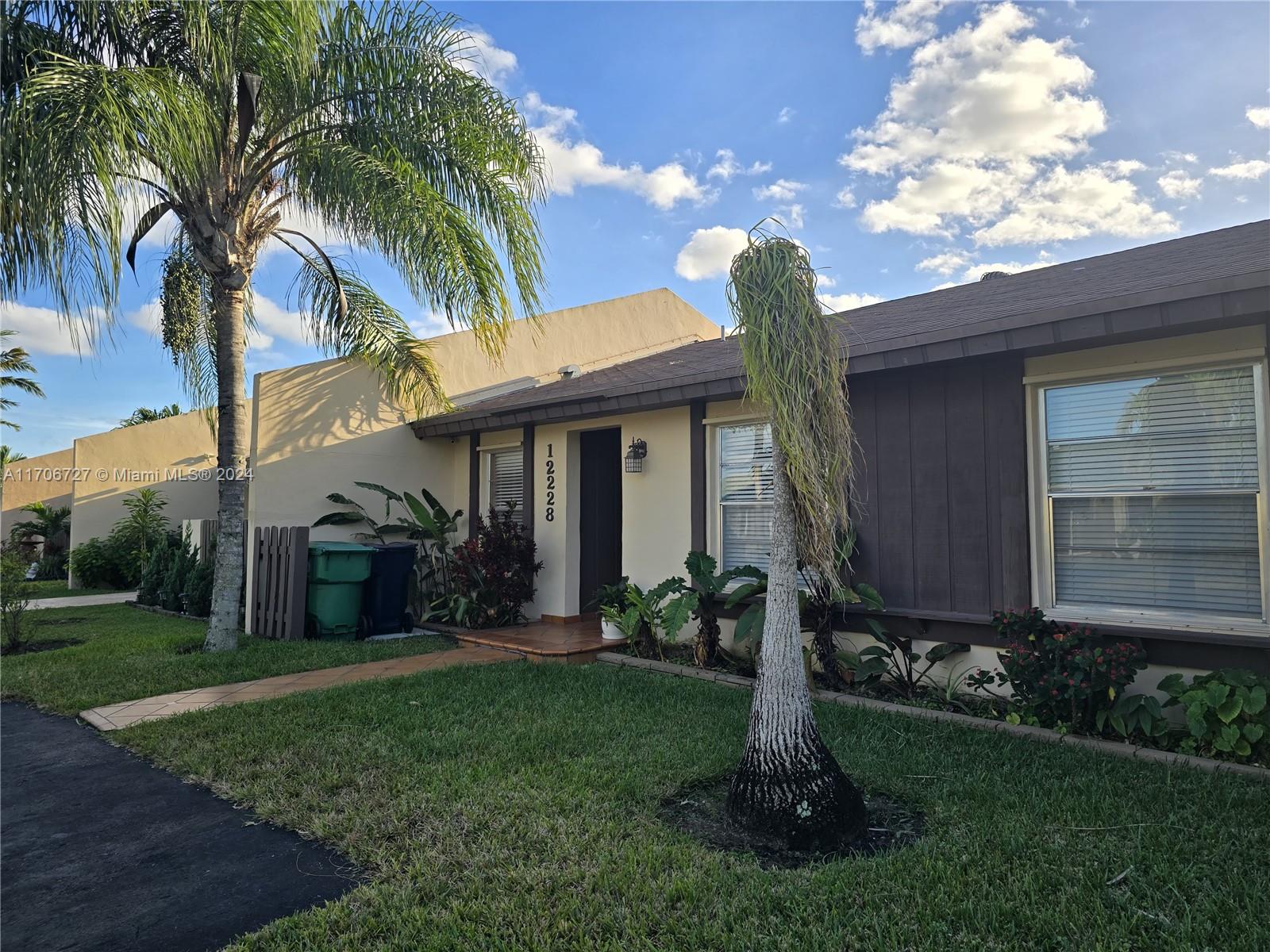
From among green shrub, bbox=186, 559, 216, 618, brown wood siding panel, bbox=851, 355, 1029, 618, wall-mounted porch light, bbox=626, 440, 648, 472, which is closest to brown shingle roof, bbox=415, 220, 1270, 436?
brown wood siding panel, bbox=851, 355, 1029, 618

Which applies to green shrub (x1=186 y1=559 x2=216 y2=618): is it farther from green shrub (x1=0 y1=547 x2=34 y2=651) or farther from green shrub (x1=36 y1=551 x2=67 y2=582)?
green shrub (x1=36 y1=551 x2=67 y2=582)

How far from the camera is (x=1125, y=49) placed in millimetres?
6816

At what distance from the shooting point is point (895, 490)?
6148 millimetres

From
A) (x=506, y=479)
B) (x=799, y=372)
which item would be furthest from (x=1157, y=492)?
(x=506, y=479)

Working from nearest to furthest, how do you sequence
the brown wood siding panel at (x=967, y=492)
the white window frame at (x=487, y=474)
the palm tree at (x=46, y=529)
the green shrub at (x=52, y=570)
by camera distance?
the brown wood siding panel at (x=967, y=492)
the white window frame at (x=487, y=474)
the green shrub at (x=52, y=570)
the palm tree at (x=46, y=529)

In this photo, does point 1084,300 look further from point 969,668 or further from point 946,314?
point 969,668

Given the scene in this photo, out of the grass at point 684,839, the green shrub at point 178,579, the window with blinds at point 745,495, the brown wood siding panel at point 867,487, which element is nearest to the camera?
the grass at point 684,839

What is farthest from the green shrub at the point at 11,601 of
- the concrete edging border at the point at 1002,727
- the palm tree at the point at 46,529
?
the palm tree at the point at 46,529

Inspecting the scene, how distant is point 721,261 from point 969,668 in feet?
12.7

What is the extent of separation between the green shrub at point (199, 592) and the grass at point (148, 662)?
128cm

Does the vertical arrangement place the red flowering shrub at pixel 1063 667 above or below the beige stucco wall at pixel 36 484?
below

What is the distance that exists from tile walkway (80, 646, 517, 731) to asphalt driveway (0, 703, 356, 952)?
3.51ft

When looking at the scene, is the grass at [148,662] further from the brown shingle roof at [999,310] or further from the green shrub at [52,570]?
the green shrub at [52,570]

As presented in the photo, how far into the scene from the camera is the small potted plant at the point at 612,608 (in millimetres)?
7820
